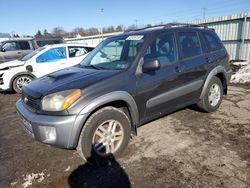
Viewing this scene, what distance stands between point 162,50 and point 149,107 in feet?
3.43

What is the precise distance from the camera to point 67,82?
336 centimetres

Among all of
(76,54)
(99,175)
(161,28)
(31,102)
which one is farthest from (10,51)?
(99,175)

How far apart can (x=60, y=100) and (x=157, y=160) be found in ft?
5.42

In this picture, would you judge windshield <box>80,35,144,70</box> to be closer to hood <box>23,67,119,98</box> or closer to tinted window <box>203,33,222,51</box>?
hood <box>23,67,119,98</box>

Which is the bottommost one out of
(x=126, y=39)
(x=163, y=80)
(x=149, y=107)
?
(x=149, y=107)

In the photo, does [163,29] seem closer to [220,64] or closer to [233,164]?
[220,64]

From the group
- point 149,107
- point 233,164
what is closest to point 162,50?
point 149,107

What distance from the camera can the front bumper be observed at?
9.59 ft

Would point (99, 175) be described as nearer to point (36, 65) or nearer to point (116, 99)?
point (116, 99)

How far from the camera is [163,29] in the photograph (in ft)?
13.7

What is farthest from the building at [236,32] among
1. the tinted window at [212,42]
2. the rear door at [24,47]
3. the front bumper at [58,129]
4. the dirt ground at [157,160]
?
the front bumper at [58,129]

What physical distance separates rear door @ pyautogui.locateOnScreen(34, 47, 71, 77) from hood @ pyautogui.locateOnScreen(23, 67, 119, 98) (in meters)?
4.83

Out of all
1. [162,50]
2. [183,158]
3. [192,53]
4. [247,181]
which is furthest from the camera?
[192,53]

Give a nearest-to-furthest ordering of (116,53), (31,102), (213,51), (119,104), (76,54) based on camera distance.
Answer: (31,102)
(119,104)
(116,53)
(213,51)
(76,54)
